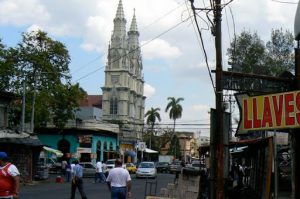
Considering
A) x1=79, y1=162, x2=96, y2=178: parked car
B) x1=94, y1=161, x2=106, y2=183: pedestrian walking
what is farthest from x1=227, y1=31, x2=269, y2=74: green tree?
x1=79, y1=162, x2=96, y2=178: parked car

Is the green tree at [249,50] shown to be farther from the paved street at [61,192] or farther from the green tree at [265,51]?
the paved street at [61,192]

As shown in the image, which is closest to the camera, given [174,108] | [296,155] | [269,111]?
[269,111]

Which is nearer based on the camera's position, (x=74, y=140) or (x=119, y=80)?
(x=74, y=140)

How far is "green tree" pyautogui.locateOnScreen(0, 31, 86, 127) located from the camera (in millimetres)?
46656

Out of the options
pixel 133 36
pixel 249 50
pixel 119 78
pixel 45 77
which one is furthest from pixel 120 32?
pixel 249 50

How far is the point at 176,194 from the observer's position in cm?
1827

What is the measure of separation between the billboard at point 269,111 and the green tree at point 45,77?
115 feet

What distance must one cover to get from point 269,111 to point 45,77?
3766cm

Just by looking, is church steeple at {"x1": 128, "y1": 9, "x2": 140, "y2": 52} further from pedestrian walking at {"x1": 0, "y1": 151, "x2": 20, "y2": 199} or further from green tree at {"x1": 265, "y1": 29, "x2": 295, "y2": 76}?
pedestrian walking at {"x1": 0, "y1": 151, "x2": 20, "y2": 199}

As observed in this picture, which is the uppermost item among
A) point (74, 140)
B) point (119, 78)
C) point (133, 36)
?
point (133, 36)

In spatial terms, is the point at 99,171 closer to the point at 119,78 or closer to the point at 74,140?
the point at 74,140

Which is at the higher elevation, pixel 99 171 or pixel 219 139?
pixel 219 139

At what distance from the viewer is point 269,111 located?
1221 cm

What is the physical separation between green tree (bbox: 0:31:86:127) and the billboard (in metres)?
34.9
